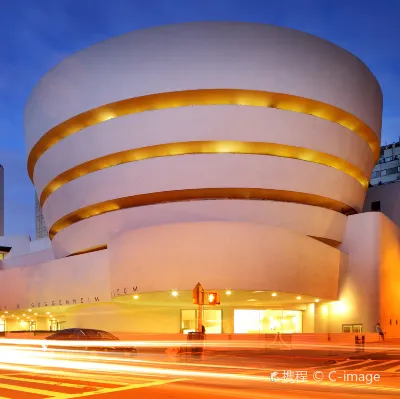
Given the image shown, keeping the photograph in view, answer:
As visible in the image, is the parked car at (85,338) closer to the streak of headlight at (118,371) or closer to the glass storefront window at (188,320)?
the streak of headlight at (118,371)

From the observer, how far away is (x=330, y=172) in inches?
1767

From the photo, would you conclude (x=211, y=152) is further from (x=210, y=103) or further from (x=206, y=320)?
(x=206, y=320)

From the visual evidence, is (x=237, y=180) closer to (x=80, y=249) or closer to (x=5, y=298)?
(x=80, y=249)

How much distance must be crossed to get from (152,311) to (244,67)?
19252 millimetres

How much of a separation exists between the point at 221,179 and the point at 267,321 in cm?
1321

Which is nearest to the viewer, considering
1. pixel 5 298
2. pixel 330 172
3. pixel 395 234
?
pixel 330 172

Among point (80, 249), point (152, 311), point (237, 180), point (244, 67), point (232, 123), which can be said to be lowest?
point (152, 311)

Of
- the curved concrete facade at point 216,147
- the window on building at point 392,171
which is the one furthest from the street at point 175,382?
the window on building at point 392,171

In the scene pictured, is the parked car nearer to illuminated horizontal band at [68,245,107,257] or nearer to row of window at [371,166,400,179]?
illuminated horizontal band at [68,245,107,257]

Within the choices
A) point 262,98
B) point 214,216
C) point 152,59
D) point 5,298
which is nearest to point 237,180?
point 214,216

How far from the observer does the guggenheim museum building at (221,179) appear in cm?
3875

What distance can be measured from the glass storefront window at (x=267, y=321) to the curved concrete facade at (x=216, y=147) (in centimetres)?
505

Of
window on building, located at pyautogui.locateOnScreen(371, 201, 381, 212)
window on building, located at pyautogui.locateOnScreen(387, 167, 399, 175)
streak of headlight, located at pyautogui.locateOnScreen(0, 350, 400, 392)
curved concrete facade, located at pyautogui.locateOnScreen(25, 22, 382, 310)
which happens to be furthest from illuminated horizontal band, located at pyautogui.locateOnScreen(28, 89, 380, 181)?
window on building, located at pyautogui.locateOnScreen(387, 167, 399, 175)

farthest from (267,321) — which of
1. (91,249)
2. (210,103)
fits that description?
(210,103)
